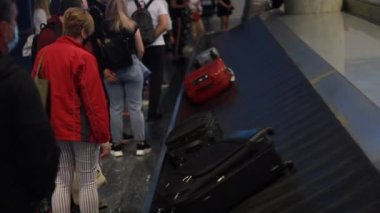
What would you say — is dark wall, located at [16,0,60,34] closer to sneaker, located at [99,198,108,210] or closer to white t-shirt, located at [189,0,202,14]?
white t-shirt, located at [189,0,202,14]

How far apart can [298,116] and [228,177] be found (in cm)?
88

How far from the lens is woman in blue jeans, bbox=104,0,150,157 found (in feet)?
17.1

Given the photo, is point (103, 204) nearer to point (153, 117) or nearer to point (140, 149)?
point (140, 149)

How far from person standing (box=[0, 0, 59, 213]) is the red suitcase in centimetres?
383

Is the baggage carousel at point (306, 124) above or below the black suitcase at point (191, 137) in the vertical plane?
above

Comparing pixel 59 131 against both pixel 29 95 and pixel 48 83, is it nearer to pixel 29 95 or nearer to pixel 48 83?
pixel 48 83

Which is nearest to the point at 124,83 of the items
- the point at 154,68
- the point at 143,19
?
the point at 143,19

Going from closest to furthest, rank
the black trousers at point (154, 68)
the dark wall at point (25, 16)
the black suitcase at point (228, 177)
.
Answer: the black suitcase at point (228, 177) → the black trousers at point (154, 68) → the dark wall at point (25, 16)

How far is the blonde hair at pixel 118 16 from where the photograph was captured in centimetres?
518

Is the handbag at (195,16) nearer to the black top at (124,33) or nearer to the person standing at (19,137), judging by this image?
the black top at (124,33)

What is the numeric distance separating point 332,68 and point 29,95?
2.84 metres

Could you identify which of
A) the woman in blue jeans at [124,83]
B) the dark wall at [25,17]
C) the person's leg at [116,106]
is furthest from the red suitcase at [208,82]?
the dark wall at [25,17]

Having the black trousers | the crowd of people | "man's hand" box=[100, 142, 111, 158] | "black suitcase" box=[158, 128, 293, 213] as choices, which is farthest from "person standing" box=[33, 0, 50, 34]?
"black suitcase" box=[158, 128, 293, 213]

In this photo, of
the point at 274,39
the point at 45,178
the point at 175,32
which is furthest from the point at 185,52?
the point at 45,178
